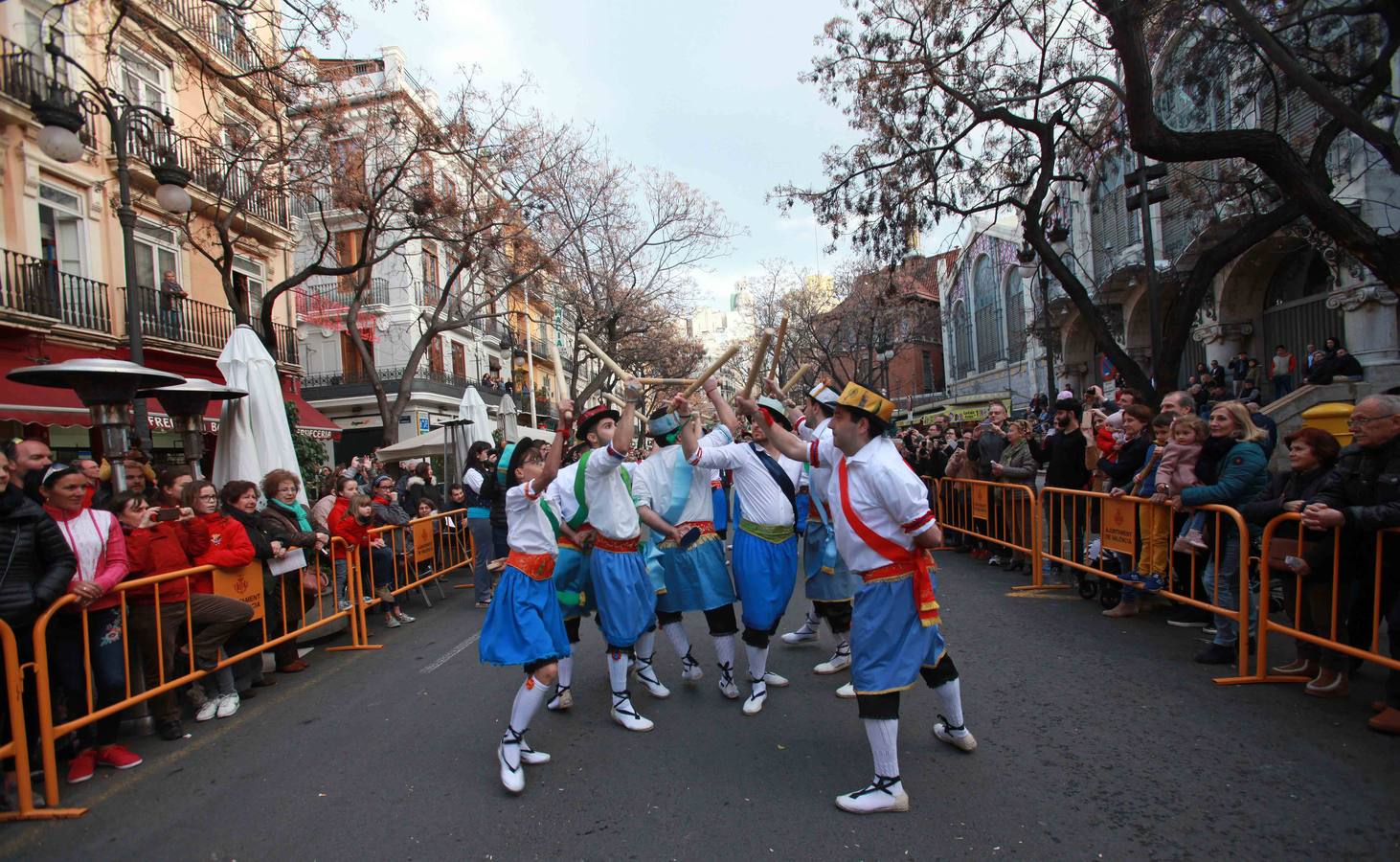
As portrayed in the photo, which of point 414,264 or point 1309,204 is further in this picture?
point 414,264

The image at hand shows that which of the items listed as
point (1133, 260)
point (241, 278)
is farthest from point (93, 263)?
point (1133, 260)

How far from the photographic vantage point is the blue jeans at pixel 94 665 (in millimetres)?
4297

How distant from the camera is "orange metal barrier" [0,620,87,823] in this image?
369 centimetres

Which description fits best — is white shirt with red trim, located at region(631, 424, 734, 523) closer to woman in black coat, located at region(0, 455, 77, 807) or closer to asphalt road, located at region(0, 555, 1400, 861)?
asphalt road, located at region(0, 555, 1400, 861)

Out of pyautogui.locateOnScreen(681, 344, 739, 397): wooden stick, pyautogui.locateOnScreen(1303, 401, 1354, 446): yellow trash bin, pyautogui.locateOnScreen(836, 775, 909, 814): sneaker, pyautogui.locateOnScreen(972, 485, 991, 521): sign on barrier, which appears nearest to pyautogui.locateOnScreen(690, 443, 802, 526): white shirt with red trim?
pyautogui.locateOnScreen(681, 344, 739, 397): wooden stick

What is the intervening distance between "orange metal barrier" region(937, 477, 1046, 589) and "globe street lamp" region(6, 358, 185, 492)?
8.52m

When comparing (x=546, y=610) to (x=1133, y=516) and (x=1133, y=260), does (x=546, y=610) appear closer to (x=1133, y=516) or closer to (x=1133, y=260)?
(x=1133, y=516)

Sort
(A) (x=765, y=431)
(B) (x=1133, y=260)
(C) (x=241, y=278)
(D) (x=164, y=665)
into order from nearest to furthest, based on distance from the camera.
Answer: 1. (A) (x=765, y=431)
2. (D) (x=164, y=665)
3. (C) (x=241, y=278)
4. (B) (x=1133, y=260)

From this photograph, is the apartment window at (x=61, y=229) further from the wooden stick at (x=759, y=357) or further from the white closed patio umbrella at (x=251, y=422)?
the wooden stick at (x=759, y=357)

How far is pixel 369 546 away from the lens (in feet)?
25.1

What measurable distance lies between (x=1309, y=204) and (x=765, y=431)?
21.3 feet

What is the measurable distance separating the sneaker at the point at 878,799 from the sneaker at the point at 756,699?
4.16 feet

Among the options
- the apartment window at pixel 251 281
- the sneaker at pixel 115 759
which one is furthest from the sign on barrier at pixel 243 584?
the apartment window at pixel 251 281

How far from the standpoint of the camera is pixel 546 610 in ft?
13.4
